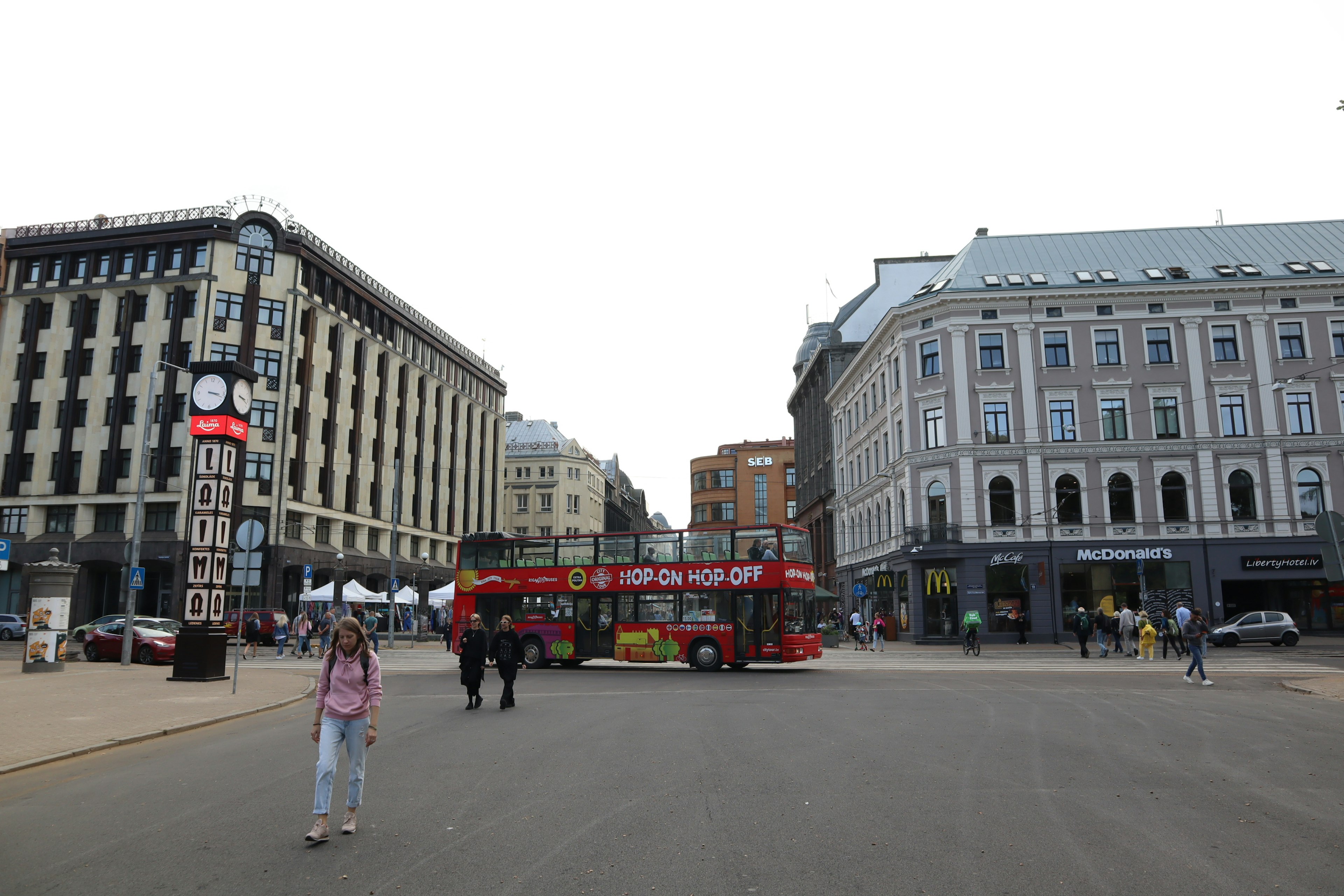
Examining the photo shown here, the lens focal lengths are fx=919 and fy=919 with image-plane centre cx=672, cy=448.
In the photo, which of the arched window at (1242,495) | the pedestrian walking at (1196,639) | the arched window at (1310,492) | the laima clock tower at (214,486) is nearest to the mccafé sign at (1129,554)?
the arched window at (1242,495)

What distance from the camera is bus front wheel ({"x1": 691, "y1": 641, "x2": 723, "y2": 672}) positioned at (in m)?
24.9

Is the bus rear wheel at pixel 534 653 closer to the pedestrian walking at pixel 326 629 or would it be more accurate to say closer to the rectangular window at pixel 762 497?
the pedestrian walking at pixel 326 629

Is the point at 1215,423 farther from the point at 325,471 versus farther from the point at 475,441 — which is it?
the point at 475,441

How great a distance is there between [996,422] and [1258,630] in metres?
13.3

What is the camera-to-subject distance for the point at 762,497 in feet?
392

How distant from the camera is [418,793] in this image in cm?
832

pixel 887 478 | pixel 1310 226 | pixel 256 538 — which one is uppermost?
pixel 1310 226

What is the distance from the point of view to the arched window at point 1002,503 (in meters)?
42.1

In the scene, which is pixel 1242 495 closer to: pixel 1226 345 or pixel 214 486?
pixel 1226 345

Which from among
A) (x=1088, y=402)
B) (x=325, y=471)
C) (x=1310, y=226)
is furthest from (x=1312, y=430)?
(x=325, y=471)

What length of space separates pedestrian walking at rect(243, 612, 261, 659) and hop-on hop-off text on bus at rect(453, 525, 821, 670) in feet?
32.7

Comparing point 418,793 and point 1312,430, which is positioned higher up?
point 1312,430

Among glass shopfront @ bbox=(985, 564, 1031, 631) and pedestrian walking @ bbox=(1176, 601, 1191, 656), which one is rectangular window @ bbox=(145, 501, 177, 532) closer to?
glass shopfront @ bbox=(985, 564, 1031, 631)

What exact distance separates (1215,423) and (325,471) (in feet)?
158
